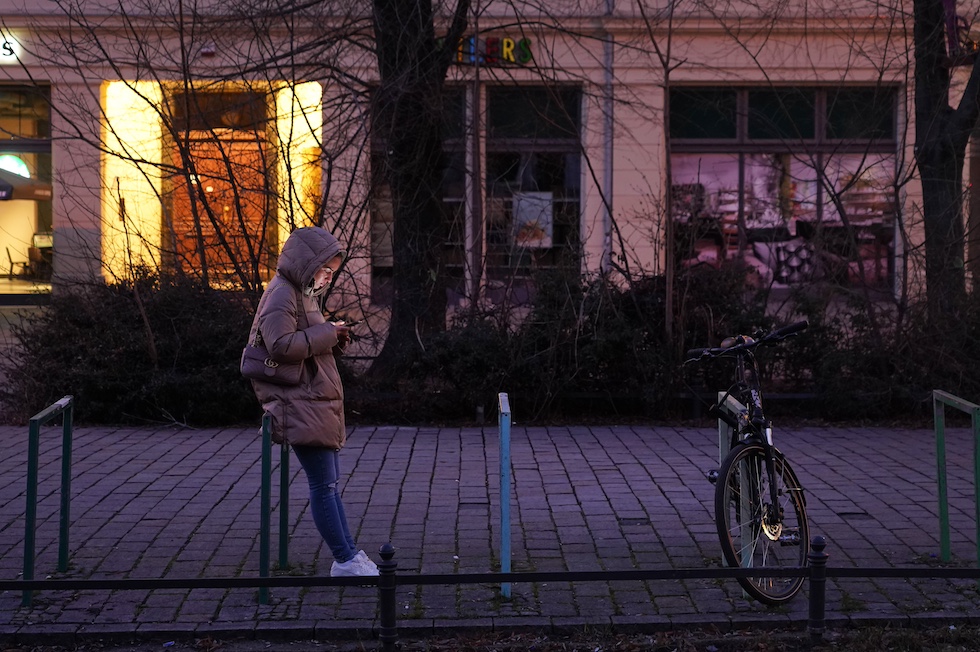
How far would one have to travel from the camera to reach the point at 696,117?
61.4ft

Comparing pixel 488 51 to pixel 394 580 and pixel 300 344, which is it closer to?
pixel 300 344

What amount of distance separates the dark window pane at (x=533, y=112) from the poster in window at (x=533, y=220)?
2.78 feet

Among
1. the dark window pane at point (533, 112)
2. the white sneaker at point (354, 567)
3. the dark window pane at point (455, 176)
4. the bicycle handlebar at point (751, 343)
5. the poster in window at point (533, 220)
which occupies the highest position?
the dark window pane at point (533, 112)

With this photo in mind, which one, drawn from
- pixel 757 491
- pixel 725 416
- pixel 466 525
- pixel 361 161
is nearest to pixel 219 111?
pixel 361 161

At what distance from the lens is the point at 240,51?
1109cm

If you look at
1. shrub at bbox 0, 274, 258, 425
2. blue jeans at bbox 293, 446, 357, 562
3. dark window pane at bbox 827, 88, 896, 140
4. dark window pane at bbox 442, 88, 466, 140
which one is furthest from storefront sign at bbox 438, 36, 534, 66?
blue jeans at bbox 293, 446, 357, 562

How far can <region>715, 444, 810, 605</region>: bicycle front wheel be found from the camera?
538 centimetres

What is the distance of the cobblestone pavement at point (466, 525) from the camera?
5352mm

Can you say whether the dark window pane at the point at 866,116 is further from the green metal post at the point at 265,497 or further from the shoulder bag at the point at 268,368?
the green metal post at the point at 265,497

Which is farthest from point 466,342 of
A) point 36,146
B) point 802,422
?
point 36,146

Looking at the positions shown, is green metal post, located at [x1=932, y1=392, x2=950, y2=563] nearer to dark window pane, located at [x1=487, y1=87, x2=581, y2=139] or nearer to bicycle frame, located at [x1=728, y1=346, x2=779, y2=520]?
bicycle frame, located at [x1=728, y1=346, x2=779, y2=520]

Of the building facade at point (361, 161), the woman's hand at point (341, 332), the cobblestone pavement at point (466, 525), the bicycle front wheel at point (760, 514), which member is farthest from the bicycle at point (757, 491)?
the building facade at point (361, 161)

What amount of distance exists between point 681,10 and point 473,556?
7714mm

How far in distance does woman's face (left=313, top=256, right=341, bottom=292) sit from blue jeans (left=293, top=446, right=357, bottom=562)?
82 cm
